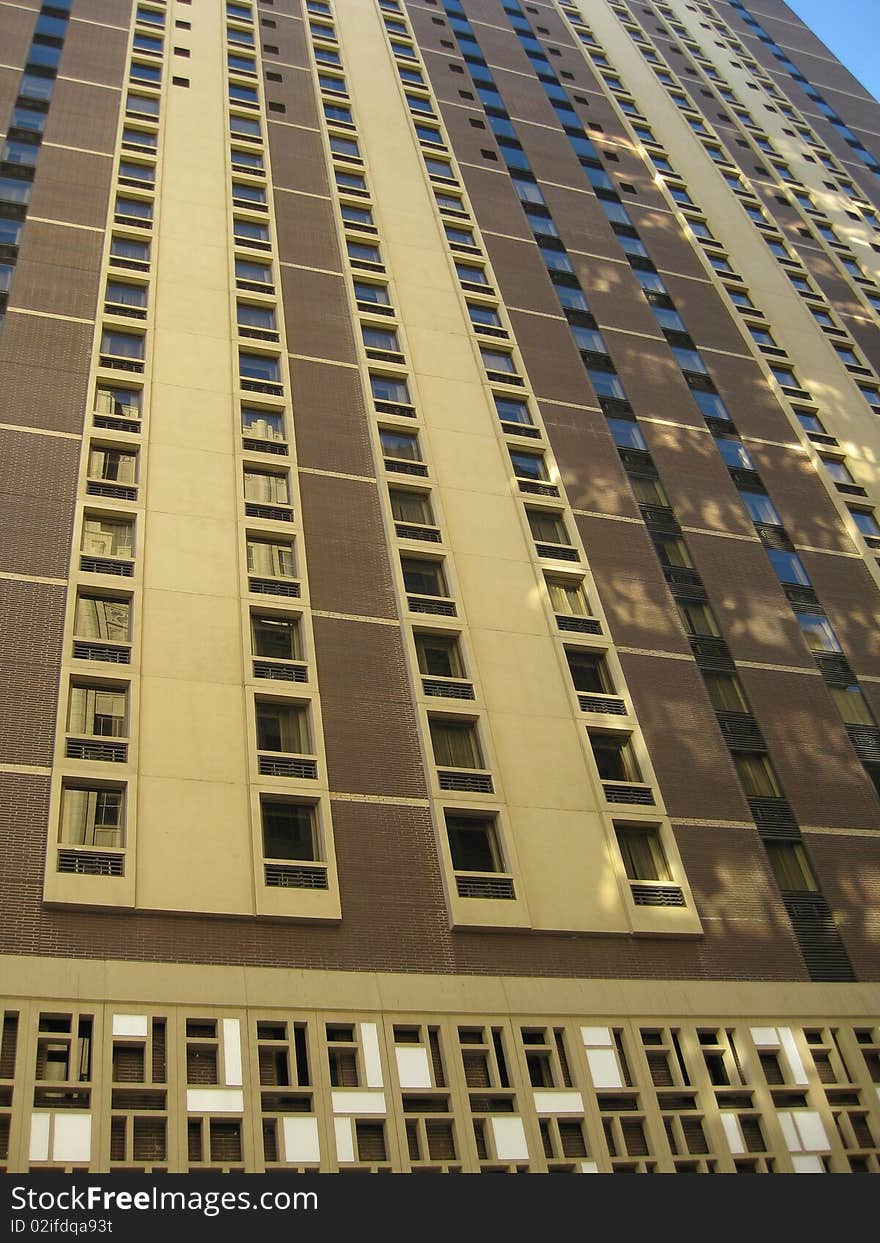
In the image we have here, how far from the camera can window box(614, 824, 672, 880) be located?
2725 centimetres

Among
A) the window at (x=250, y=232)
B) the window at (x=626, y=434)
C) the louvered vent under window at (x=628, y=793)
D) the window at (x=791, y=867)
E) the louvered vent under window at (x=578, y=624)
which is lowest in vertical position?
the window at (x=791, y=867)

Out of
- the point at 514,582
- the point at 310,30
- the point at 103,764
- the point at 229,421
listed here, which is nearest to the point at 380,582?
the point at 514,582

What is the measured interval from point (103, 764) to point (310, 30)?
45.4m

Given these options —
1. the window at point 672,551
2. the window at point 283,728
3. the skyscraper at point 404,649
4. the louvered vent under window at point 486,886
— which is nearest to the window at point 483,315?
the skyscraper at point 404,649

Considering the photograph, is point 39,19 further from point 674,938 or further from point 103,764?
point 674,938

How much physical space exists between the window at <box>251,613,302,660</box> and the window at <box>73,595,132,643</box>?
10.1ft

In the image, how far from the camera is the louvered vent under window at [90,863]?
75.3 feet

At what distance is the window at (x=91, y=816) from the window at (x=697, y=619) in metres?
17.2

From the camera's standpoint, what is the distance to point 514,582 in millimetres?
32219

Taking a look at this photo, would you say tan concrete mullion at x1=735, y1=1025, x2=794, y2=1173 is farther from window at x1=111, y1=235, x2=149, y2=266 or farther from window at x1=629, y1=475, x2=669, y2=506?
window at x1=111, y1=235, x2=149, y2=266

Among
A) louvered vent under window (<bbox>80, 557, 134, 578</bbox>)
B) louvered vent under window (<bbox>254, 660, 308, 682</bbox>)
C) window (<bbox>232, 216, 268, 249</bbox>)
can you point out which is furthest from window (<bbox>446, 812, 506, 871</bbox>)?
window (<bbox>232, 216, 268, 249</bbox>)

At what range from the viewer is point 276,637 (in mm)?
28844

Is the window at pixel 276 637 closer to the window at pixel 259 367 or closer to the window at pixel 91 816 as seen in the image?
the window at pixel 91 816

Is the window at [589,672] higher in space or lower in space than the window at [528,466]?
lower
